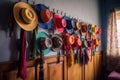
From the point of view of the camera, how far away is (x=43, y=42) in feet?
6.41

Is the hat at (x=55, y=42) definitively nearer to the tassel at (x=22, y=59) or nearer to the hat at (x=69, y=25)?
the hat at (x=69, y=25)

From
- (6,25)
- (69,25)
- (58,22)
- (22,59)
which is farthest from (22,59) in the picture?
(69,25)

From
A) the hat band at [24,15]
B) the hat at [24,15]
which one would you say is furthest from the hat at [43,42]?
the hat band at [24,15]

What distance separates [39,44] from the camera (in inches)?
76.9

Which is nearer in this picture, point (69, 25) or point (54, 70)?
point (54, 70)

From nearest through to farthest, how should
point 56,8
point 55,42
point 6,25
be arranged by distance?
point 6,25 → point 55,42 → point 56,8

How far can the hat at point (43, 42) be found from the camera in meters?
1.95

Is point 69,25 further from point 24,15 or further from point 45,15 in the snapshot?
point 24,15

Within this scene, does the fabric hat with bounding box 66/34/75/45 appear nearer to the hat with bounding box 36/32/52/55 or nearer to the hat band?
the hat with bounding box 36/32/52/55

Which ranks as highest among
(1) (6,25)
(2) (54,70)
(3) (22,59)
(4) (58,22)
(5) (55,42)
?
(4) (58,22)

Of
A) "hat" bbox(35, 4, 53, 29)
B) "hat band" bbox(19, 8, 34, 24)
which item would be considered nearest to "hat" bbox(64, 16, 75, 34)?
"hat" bbox(35, 4, 53, 29)

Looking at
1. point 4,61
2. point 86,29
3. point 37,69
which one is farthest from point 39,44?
point 86,29

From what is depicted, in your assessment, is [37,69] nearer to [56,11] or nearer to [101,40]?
[56,11]

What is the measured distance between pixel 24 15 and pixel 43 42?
446mm
